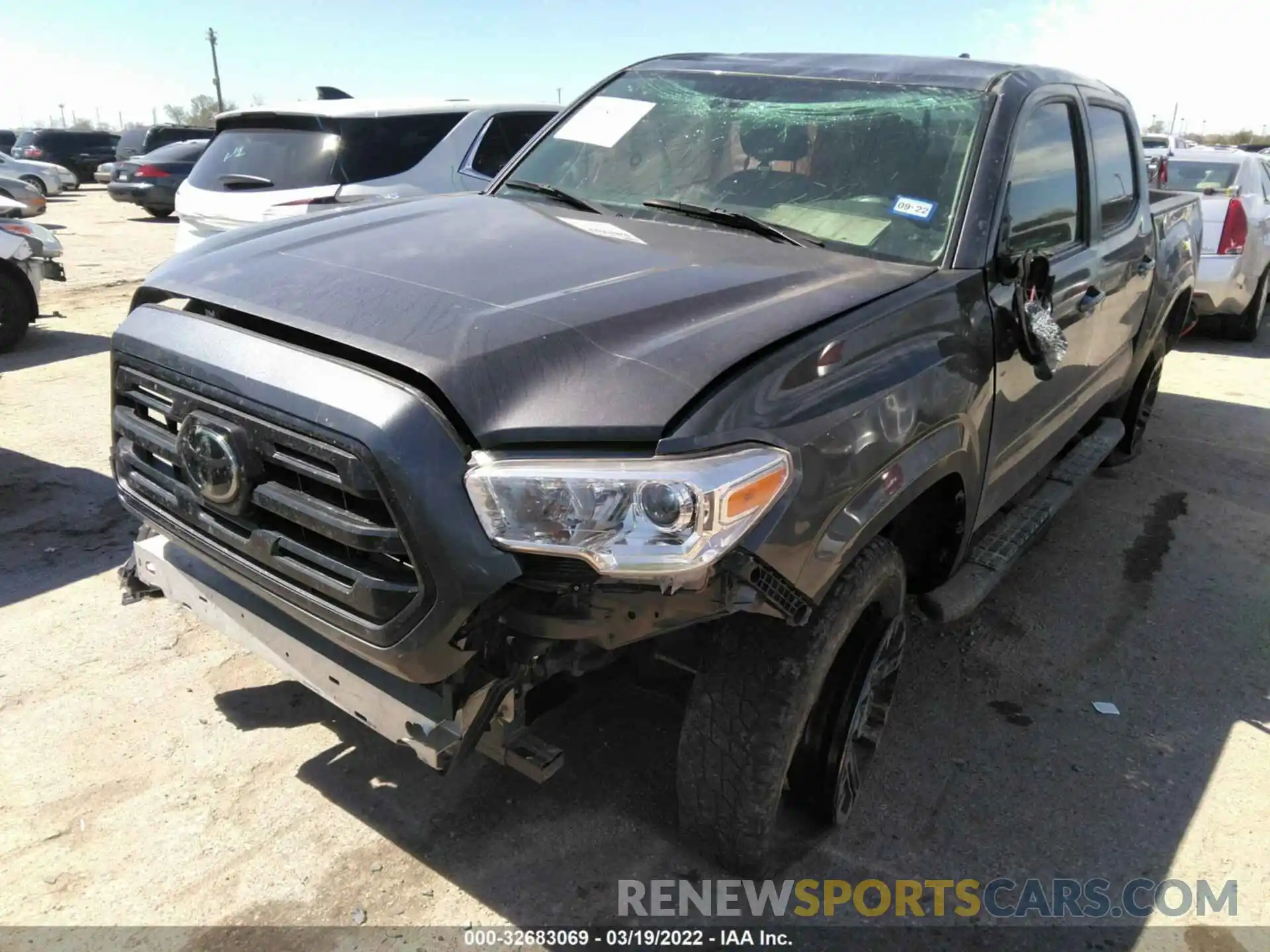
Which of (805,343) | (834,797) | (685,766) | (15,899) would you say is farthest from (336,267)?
(834,797)

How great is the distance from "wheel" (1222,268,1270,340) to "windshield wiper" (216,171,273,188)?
8.64m

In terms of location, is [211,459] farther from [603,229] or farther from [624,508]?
[603,229]

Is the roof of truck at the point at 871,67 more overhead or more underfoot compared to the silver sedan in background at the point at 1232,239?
more overhead

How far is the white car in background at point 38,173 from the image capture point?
22.2m

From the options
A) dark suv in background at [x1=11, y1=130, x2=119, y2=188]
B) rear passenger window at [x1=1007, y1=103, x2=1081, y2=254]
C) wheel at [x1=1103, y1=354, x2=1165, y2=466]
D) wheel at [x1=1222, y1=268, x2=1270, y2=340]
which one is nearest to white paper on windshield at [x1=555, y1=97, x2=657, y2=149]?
rear passenger window at [x1=1007, y1=103, x2=1081, y2=254]

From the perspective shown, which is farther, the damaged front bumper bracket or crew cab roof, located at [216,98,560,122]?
crew cab roof, located at [216,98,560,122]

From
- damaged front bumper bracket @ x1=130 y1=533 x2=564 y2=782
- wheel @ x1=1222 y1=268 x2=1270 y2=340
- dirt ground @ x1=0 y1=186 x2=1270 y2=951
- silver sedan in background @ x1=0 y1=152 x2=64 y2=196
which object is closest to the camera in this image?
damaged front bumper bracket @ x1=130 y1=533 x2=564 y2=782

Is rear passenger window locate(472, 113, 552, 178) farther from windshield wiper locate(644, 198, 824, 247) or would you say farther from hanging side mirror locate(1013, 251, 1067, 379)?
hanging side mirror locate(1013, 251, 1067, 379)

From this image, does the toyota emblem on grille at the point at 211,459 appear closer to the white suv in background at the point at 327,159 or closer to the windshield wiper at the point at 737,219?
the windshield wiper at the point at 737,219

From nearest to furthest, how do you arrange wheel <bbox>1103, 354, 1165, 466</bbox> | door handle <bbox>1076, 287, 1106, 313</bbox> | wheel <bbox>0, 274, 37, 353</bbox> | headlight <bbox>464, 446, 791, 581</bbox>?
headlight <bbox>464, 446, 791, 581</bbox> < door handle <bbox>1076, 287, 1106, 313</bbox> < wheel <bbox>1103, 354, 1165, 466</bbox> < wheel <bbox>0, 274, 37, 353</bbox>

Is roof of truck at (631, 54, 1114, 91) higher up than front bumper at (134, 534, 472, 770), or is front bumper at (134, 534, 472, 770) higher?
roof of truck at (631, 54, 1114, 91)

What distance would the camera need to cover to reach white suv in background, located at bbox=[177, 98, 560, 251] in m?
6.23

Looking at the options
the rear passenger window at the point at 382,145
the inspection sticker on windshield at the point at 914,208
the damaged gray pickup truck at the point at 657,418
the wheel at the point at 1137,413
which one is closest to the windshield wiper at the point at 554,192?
the damaged gray pickup truck at the point at 657,418

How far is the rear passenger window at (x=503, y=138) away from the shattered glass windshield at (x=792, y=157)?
3.45 metres
